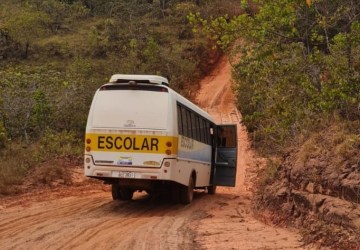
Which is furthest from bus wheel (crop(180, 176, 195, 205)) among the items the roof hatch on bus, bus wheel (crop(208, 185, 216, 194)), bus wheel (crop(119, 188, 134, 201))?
bus wheel (crop(208, 185, 216, 194))

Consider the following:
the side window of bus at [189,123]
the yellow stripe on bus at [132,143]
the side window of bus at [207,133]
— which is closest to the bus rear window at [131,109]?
the yellow stripe on bus at [132,143]

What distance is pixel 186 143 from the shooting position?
45.4 ft

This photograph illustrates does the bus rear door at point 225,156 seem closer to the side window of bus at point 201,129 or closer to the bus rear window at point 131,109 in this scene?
the side window of bus at point 201,129

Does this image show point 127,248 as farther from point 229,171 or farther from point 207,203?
point 229,171

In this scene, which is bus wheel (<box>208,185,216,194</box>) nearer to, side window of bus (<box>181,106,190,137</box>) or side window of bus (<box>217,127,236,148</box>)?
side window of bus (<box>217,127,236,148</box>)

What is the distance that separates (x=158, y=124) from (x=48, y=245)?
4.72 meters

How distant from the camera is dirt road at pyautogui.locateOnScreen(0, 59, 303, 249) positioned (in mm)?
8852

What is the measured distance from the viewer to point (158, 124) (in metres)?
12.6

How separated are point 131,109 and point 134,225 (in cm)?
323

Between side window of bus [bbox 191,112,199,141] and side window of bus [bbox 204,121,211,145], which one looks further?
side window of bus [bbox 204,121,211,145]

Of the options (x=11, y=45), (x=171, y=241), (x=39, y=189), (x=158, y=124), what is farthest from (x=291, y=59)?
(x=11, y=45)

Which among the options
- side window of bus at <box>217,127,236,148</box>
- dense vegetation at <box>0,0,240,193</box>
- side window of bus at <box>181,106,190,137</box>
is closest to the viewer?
side window of bus at <box>181,106,190,137</box>

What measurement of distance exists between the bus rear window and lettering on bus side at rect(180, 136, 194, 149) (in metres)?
1.05

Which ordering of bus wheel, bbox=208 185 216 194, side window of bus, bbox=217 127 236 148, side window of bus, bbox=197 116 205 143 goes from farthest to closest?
side window of bus, bbox=217 127 236 148
bus wheel, bbox=208 185 216 194
side window of bus, bbox=197 116 205 143
